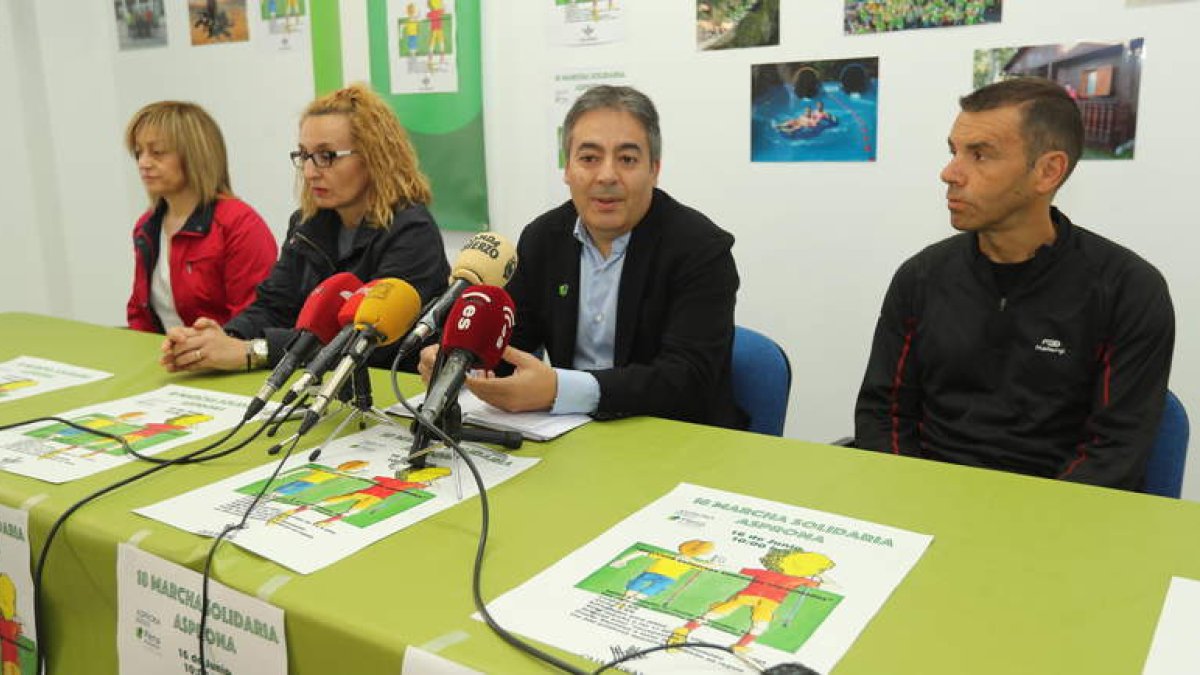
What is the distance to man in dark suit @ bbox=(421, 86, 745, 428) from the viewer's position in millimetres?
1703

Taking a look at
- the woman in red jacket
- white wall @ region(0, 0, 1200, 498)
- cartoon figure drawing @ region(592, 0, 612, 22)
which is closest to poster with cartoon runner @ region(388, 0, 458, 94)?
white wall @ region(0, 0, 1200, 498)

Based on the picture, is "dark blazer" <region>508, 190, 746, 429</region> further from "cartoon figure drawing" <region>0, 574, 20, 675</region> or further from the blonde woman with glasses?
"cartoon figure drawing" <region>0, 574, 20, 675</region>

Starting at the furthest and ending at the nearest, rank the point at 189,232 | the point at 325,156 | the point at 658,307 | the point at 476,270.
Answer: the point at 189,232 → the point at 325,156 → the point at 658,307 → the point at 476,270

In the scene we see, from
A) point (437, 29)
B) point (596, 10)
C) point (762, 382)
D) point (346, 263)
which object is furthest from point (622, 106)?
point (437, 29)

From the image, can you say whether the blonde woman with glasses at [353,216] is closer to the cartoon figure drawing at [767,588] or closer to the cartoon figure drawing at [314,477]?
the cartoon figure drawing at [314,477]

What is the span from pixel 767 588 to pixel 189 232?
2.16 m

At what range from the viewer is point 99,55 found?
14.2 feet

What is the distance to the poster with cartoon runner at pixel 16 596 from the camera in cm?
119

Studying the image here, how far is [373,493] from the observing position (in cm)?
118

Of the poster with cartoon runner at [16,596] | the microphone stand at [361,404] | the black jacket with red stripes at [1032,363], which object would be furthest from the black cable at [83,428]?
the black jacket with red stripes at [1032,363]

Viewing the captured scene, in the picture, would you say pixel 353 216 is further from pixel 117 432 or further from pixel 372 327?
pixel 372 327

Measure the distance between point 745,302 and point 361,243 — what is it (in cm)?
129

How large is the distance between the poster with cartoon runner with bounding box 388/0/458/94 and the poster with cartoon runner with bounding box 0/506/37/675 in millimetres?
2408

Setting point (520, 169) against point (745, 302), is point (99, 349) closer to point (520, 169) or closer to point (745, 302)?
point (520, 169)
